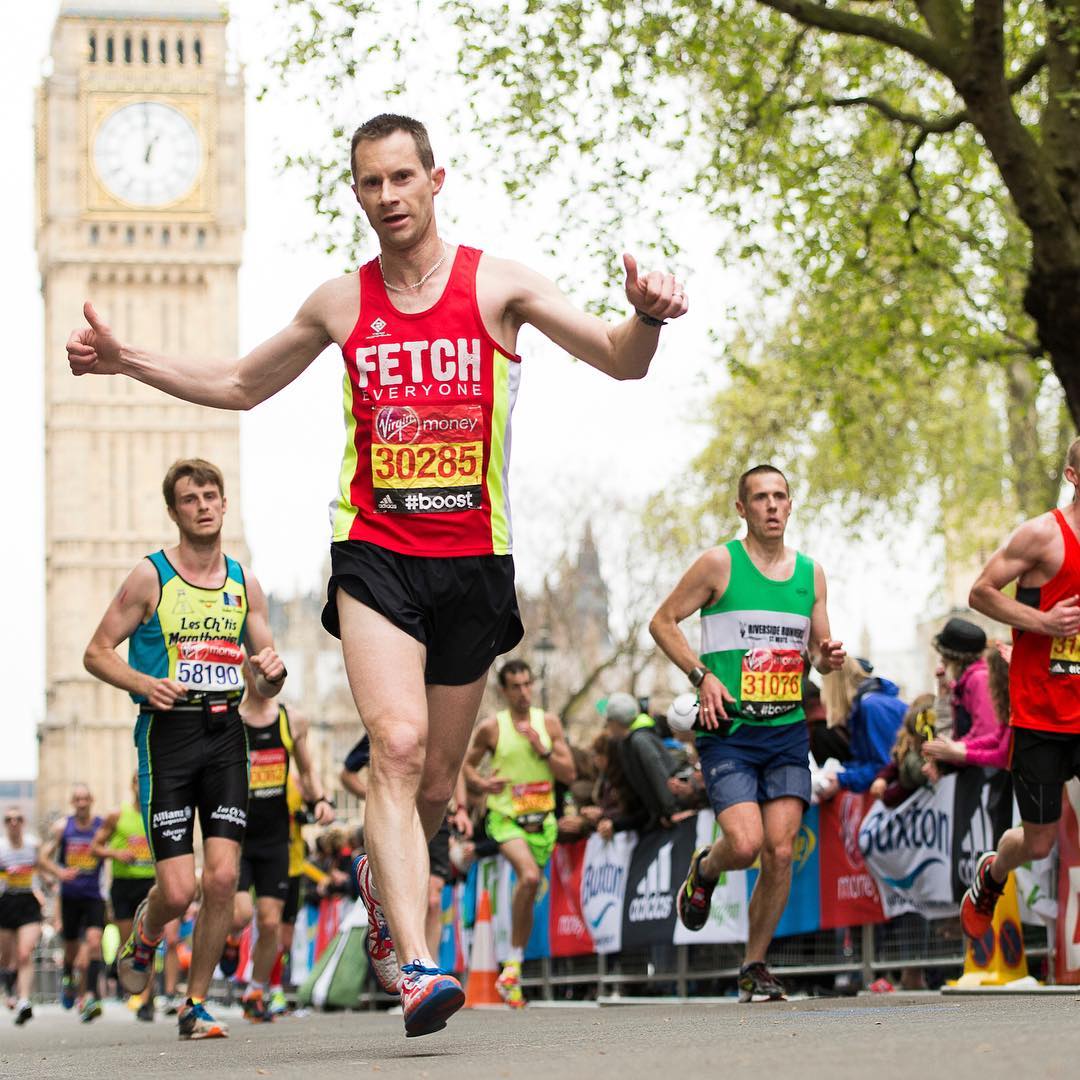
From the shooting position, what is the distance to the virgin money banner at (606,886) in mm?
15312

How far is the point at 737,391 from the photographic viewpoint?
35.1 meters

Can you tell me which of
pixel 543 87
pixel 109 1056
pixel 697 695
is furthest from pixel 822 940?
pixel 543 87

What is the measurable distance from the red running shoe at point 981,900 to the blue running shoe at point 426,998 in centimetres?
408

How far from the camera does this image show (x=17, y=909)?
2200cm

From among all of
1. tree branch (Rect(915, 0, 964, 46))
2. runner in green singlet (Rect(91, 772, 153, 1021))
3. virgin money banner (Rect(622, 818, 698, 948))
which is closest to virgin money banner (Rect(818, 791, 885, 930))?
virgin money banner (Rect(622, 818, 698, 948))

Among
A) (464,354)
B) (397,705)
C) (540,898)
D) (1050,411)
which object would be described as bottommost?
(540,898)

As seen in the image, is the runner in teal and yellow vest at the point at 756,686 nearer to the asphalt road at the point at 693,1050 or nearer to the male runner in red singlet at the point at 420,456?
the asphalt road at the point at 693,1050

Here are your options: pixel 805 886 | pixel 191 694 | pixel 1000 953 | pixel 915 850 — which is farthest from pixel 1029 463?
pixel 191 694

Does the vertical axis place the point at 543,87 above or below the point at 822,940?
above

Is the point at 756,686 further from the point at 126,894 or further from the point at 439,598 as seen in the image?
the point at 126,894

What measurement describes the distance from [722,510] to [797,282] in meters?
7.02

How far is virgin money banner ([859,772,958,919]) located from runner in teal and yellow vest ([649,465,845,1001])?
1.36m

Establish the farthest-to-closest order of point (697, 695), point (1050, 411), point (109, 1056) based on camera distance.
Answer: point (1050, 411) < point (697, 695) < point (109, 1056)

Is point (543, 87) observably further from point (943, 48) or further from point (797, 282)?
point (797, 282)
